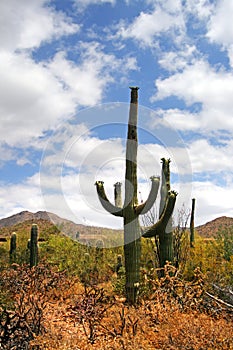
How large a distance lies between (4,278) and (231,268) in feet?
17.9

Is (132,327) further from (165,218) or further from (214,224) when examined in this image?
(214,224)

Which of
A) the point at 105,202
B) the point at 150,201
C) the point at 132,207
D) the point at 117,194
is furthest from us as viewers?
the point at 117,194

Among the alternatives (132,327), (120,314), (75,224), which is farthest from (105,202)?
(75,224)

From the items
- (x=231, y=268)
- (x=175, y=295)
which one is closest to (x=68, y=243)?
(x=231, y=268)

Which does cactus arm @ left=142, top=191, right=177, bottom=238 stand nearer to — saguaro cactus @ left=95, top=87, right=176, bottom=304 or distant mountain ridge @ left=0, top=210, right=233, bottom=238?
saguaro cactus @ left=95, top=87, right=176, bottom=304

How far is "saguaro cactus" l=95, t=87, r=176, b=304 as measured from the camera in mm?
9586

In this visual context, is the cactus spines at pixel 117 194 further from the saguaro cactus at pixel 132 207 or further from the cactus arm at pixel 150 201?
the cactus arm at pixel 150 201

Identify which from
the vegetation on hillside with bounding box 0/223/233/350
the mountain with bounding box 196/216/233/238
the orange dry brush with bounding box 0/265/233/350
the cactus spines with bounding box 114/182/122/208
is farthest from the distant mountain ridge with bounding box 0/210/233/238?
the orange dry brush with bounding box 0/265/233/350

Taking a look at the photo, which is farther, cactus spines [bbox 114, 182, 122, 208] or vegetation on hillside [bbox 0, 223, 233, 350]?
cactus spines [bbox 114, 182, 122, 208]

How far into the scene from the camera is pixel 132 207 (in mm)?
9844

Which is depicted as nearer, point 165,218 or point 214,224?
point 165,218

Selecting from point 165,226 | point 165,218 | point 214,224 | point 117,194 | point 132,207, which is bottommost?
point 165,226

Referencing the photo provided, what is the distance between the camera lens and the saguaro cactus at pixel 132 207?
9586 mm

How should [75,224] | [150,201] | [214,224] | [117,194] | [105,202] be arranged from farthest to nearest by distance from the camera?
[214,224] → [75,224] → [117,194] → [105,202] → [150,201]
